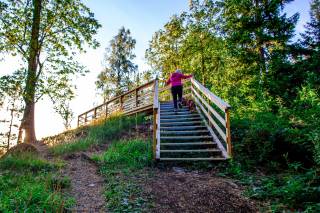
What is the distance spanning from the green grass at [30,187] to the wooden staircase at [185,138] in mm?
2958

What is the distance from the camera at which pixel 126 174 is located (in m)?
5.93

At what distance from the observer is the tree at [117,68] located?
30.4m

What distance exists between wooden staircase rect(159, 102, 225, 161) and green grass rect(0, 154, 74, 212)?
2.96 meters

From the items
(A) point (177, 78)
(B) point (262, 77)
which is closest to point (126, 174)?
(A) point (177, 78)

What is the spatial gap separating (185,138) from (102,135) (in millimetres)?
4060

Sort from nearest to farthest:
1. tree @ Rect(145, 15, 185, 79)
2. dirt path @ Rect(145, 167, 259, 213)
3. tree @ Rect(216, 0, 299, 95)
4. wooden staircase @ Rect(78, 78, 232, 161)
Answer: dirt path @ Rect(145, 167, 259, 213) → wooden staircase @ Rect(78, 78, 232, 161) → tree @ Rect(216, 0, 299, 95) → tree @ Rect(145, 15, 185, 79)

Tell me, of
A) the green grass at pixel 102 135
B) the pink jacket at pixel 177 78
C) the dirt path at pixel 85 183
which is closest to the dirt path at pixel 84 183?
the dirt path at pixel 85 183

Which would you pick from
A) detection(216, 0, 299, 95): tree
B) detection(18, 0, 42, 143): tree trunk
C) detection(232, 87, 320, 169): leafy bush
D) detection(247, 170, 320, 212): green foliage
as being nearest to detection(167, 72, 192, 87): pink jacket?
detection(232, 87, 320, 169): leafy bush

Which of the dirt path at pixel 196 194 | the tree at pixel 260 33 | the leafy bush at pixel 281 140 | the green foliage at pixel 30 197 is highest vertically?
the tree at pixel 260 33

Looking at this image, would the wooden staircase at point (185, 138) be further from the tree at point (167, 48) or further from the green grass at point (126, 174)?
the tree at point (167, 48)

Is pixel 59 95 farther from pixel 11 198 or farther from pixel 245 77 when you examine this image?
pixel 245 77

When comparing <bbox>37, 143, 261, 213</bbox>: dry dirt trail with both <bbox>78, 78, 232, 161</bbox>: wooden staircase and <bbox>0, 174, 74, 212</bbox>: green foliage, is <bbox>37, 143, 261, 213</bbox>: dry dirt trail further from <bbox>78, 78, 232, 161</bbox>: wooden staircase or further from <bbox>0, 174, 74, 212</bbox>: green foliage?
<bbox>78, 78, 232, 161</bbox>: wooden staircase

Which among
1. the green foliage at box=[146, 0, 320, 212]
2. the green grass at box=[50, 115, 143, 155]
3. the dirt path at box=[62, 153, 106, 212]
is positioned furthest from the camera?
the green grass at box=[50, 115, 143, 155]

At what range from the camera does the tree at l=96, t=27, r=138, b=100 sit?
30.4 m
